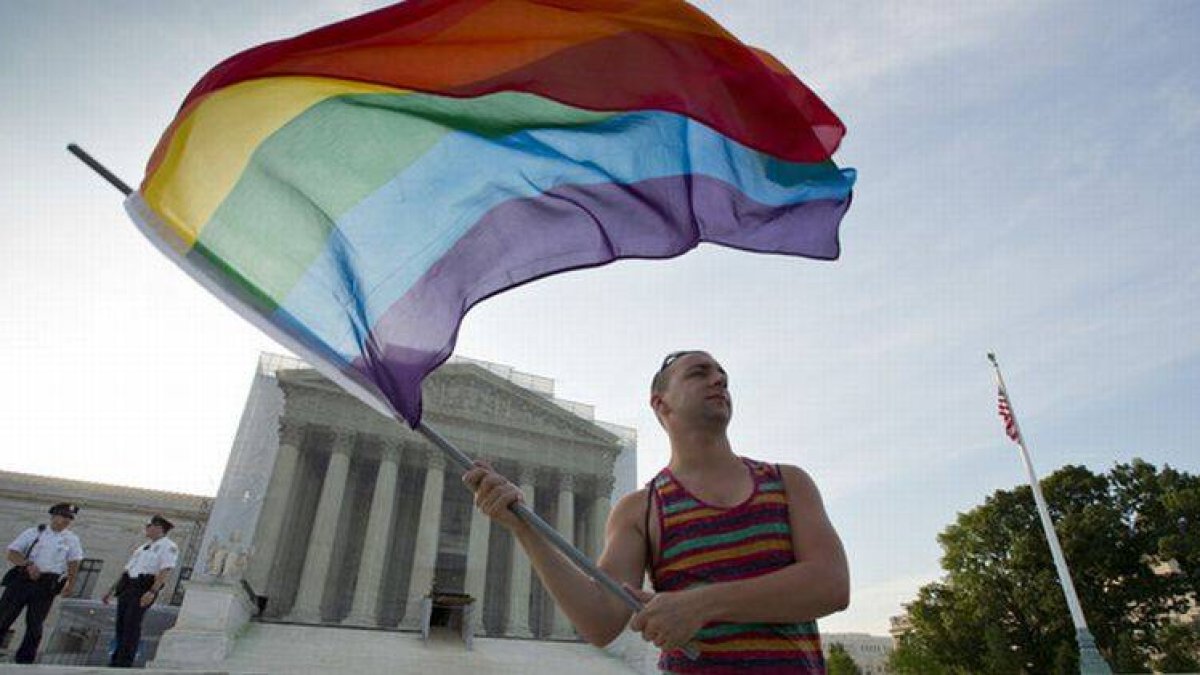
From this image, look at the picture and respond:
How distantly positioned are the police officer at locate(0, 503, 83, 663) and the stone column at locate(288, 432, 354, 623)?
681 inches

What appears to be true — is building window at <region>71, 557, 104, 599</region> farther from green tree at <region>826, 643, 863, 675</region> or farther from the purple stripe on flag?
the purple stripe on flag

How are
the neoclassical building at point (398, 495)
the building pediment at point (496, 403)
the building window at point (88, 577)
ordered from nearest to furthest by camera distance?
the neoclassical building at point (398, 495)
the building pediment at point (496, 403)
the building window at point (88, 577)

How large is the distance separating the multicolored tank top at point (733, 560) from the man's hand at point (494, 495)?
447mm

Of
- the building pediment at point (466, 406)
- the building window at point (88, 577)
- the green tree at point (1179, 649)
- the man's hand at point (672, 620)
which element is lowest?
the man's hand at point (672, 620)

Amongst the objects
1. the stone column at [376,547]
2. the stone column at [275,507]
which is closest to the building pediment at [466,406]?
the stone column at [275,507]

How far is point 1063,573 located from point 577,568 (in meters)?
17.2

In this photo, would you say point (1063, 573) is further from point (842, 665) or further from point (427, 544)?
point (842, 665)

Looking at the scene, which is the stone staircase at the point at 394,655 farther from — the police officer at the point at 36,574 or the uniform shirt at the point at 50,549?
the uniform shirt at the point at 50,549

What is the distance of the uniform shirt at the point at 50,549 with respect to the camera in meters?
7.78

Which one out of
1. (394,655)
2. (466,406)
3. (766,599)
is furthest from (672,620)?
(466,406)

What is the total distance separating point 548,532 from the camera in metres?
1.96

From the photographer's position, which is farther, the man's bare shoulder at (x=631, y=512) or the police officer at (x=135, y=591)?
the police officer at (x=135, y=591)

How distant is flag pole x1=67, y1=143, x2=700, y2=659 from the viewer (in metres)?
1.82

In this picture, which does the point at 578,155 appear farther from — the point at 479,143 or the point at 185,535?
the point at 185,535
